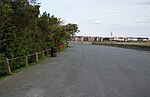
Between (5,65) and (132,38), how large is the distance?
14808 cm

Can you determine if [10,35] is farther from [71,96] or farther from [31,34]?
[71,96]

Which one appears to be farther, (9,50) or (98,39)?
(98,39)

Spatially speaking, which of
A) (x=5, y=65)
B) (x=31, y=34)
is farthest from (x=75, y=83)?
(x=31, y=34)

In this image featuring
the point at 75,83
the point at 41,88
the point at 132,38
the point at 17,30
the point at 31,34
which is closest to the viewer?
the point at 41,88

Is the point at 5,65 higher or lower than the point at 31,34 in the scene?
lower

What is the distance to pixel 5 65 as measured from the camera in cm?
1552

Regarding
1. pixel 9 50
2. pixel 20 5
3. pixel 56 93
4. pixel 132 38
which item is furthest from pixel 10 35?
pixel 132 38

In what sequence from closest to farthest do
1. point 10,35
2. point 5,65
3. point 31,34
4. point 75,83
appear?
point 75,83 < point 5,65 < point 10,35 < point 31,34

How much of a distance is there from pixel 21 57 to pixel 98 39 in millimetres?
153021

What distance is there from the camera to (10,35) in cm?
1698

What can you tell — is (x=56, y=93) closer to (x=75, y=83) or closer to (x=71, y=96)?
(x=71, y=96)

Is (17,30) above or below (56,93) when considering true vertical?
above

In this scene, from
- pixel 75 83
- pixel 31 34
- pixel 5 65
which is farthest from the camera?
pixel 31 34

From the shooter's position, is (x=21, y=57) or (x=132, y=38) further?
(x=132, y=38)
